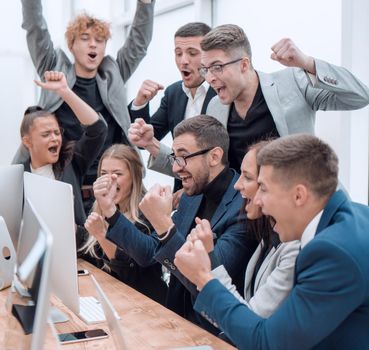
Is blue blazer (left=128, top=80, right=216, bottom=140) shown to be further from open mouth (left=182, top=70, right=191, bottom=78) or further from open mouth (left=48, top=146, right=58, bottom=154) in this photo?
open mouth (left=48, top=146, right=58, bottom=154)

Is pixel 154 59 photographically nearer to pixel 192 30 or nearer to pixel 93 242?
pixel 192 30

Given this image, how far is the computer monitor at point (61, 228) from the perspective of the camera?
159 centimetres

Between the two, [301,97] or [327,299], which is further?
[301,97]

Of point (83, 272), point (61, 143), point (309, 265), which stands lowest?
point (83, 272)

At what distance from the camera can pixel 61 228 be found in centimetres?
162

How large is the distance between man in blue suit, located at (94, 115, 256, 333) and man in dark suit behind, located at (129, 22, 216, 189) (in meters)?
0.59

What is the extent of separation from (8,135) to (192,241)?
543 cm

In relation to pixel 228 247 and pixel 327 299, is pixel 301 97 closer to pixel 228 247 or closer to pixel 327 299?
pixel 228 247

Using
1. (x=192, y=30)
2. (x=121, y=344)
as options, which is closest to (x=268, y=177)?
(x=121, y=344)

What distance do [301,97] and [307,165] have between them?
1068 millimetres

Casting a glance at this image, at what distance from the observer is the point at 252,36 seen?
3439 millimetres

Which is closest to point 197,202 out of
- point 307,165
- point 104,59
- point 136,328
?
point 136,328

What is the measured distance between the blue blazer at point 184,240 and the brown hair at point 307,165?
0.40m

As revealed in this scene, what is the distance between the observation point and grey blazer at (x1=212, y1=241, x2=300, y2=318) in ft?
4.96
